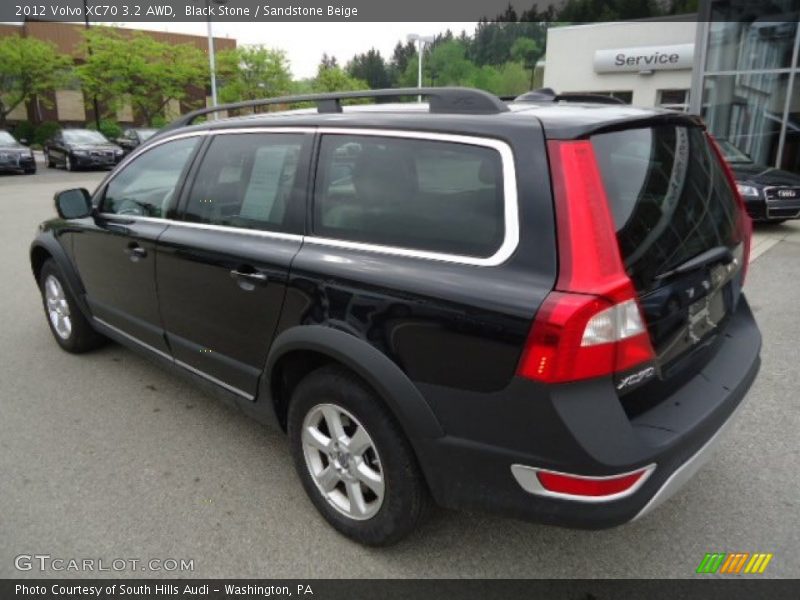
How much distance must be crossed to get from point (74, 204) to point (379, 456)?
2.89 m

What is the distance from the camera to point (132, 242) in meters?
3.45

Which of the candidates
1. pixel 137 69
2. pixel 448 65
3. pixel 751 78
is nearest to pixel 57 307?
pixel 751 78

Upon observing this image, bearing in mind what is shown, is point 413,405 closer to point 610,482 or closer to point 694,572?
point 610,482

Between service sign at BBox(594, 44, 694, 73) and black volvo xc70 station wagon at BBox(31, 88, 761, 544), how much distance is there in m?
24.1

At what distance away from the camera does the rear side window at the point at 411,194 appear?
6.62 ft

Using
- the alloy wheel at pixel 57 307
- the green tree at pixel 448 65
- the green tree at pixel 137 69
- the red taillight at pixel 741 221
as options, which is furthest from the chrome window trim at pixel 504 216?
the green tree at pixel 448 65

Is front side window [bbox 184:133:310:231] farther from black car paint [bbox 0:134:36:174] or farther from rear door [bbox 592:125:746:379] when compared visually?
black car paint [bbox 0:134:36:174]

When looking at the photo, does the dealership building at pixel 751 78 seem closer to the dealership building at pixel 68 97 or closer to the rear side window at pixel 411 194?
the rear side window at pixel 411 194

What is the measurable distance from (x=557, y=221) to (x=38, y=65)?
40.8 m

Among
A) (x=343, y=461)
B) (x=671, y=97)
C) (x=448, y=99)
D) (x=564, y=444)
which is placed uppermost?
(x=671, y=97)

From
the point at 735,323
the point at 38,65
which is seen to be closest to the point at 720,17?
the point at 735,323

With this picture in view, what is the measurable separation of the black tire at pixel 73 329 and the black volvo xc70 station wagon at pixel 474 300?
1723 mm

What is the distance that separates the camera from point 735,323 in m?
2.73

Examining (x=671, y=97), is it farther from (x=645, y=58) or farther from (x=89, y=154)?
(x=89, y=154)
